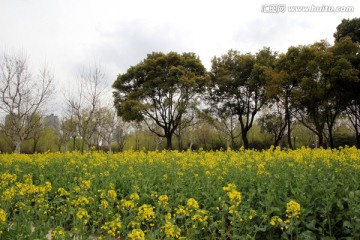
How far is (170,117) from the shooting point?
30.7 metres

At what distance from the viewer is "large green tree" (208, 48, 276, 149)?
96.0 feet

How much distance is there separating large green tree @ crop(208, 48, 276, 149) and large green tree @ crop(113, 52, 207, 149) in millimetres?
2224

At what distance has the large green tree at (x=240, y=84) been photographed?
29.2 meters

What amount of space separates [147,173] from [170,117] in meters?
23.6

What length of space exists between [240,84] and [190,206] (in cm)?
2769

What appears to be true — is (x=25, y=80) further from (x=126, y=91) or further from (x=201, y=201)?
(x=201, y=201)

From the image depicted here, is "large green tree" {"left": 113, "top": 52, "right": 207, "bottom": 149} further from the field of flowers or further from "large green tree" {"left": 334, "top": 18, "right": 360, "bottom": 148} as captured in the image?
the field of flowers

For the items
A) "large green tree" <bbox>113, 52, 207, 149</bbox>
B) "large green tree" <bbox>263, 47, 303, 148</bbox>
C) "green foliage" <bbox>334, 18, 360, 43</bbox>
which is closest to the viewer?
"green foliage" <bbox>334, 18, 360, 43</bbox>

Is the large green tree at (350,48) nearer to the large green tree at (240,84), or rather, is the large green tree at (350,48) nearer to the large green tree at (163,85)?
the large green tree at (240,84)

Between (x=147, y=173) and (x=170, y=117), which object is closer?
(x=147, y=173)

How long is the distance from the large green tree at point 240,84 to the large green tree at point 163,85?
222cm

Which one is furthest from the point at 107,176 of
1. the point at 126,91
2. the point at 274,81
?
the point at 126,91

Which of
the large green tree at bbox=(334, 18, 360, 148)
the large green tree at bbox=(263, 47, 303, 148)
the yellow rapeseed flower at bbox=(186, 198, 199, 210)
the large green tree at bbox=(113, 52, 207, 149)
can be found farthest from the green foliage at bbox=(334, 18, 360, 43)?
Answer: the yellow rapeseed flower at bbox=(186, 198, 199, 210)

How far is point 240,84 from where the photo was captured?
30.5m
